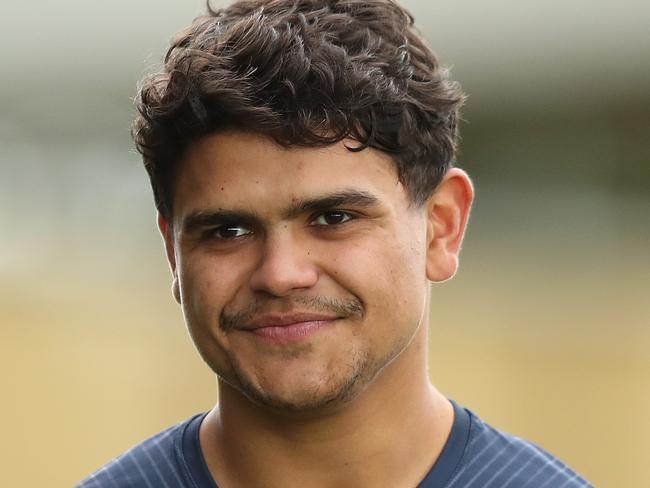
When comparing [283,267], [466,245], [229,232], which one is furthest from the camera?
[466,245]

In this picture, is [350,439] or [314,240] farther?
[350,439]

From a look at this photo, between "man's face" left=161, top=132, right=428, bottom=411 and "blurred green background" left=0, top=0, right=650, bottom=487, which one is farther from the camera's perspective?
"blurred green background" left=0, top=0, right=650, bottom=487

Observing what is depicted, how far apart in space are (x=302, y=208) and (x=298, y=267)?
0.31 feet

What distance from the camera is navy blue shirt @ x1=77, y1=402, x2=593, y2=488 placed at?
6.52 ft

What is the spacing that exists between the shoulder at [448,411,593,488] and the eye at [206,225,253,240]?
57 cm

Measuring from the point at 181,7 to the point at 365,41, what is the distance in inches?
133

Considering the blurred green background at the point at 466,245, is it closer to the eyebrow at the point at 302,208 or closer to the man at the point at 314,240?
the man at the point at 314,240

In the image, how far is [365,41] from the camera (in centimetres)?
194

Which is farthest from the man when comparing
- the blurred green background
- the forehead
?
the blurred green background

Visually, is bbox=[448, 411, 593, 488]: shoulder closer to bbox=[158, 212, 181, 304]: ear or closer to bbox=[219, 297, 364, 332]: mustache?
bbox=[219, 297, 364, 332]: mustache

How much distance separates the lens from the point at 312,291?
1814 mm

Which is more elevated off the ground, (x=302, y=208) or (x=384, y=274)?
(x=302, y=208)

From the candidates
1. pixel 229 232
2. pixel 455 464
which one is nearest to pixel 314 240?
pixel 229 232

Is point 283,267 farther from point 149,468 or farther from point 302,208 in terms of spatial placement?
point 149,468
